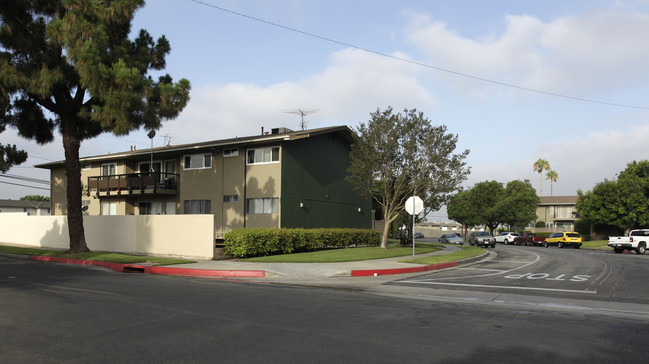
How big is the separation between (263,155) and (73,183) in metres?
10.7

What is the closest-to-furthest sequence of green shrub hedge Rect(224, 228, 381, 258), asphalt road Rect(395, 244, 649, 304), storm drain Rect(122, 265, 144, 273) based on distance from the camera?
asphalt road Rect(395, 244, 649, 304)
storm drain Rect(122, 265, 144, 273)
green shrub hedge Rect(224, 228, 381, 258)

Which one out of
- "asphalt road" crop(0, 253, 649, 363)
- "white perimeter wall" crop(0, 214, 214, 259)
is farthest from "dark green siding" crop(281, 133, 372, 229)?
"asphalt road" crop(0, 253, 649, 363)

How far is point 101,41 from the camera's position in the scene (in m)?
19.6

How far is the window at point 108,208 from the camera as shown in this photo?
36.7 metres

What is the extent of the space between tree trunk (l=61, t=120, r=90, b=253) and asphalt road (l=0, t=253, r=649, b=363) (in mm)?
12718

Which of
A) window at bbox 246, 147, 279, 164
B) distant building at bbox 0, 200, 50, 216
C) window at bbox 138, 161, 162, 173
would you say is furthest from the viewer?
distant building at bbox 0, 200, 50, 216

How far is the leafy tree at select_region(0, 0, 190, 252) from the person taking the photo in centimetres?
1931

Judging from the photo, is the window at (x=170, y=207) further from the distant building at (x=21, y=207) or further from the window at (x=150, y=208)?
the distant building at (x=21, y=207)

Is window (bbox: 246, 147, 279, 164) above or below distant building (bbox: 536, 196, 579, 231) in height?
above

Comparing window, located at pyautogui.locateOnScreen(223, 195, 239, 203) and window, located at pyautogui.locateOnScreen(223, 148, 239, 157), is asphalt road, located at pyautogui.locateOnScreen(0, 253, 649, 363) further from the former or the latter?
window, located at pyautogui.locateOnScreen(223, 148, 239, 157)

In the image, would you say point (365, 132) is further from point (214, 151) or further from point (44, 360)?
point (44, 360)

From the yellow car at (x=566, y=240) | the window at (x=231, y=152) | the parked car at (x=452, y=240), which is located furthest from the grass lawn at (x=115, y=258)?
the yellow car at (x=566, y=240)

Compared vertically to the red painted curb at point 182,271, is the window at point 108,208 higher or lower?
higher

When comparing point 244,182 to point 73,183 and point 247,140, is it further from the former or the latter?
point 73,183
